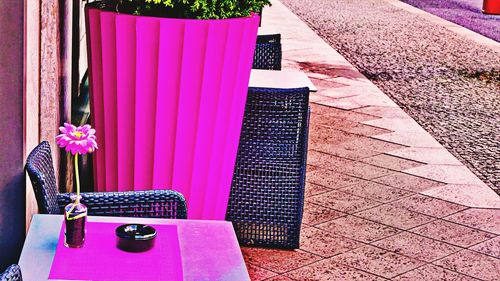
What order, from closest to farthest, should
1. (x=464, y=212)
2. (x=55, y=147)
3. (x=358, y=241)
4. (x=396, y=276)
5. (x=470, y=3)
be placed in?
(x=55, y=147) → (x=396, y=276) → (x=358, y=241) → (x=464, y=212) → (x=470, y=3)

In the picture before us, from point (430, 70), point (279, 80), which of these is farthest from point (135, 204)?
point (430, 70)

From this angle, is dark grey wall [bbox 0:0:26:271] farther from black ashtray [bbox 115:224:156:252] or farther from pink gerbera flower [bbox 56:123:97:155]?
black ashtray [bbox 115:224:156:252]

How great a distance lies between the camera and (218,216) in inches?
140

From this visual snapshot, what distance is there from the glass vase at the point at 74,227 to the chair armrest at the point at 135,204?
48 centimetres

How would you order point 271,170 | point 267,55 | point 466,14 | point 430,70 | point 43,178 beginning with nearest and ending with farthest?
point 43,178 < point 271,170 < point 267,55 < point 430,70 < point 466,14

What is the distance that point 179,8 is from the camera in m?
3.20

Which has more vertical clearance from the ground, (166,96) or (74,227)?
(166,96)

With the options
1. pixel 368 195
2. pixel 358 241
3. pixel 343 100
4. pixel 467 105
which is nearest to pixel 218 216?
pixel 358 241

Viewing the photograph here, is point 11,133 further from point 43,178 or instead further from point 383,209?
point 383,209

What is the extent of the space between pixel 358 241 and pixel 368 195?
800 millimetres

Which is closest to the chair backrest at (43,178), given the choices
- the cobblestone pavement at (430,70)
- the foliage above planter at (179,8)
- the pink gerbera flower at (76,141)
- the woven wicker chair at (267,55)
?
the pink gerbera flower at (76,141)

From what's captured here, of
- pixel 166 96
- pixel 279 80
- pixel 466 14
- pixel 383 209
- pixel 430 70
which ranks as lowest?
pixel 383 209

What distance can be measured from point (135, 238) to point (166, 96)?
1.12m

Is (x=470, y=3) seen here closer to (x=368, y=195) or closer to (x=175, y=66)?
(x=368, y=195)
